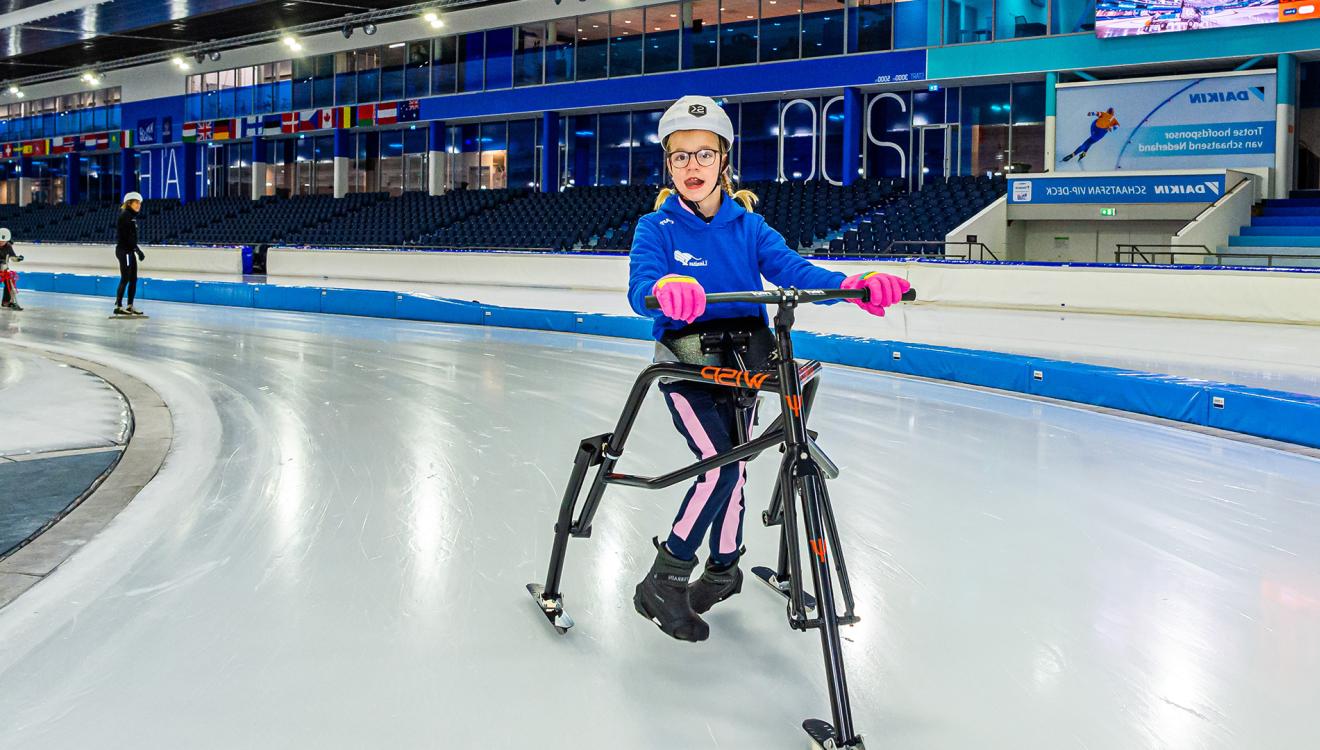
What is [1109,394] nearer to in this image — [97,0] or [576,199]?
[576,199]

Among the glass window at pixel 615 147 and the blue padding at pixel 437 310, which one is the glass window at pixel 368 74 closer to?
the glass window at pixel 615 147

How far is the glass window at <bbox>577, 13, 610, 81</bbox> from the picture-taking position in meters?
29.0

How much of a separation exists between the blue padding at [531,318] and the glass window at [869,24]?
44.3ft

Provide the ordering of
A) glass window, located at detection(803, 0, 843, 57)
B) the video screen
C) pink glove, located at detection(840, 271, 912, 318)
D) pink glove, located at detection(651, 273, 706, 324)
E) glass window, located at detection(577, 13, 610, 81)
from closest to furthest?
pink glove, located at detection(651, 273, 706, 324), pink glove, located at detection(840, 271, 912, 318), the video screen, glass window, located at detection(803, 0, 843, 57), glass window, located at detection(577, 13, 610, 81)

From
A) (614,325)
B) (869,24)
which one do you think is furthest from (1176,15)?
(614,325)

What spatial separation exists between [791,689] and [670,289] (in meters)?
1.06

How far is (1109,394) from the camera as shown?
773cm

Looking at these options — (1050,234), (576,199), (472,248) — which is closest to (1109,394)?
(1050,234)

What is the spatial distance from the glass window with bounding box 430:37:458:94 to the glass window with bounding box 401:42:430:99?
24cm

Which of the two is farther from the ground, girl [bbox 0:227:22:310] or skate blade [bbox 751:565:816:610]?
girl [bbox 0:227:22:310]

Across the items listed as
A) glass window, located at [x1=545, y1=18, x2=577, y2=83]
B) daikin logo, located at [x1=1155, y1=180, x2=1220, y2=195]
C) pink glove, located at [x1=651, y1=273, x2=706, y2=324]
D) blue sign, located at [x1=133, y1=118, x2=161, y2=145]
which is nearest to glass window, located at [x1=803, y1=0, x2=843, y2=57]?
glass window, located at [x1=545, y1=18, x2=577, y2=83]

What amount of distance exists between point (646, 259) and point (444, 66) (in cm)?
3216

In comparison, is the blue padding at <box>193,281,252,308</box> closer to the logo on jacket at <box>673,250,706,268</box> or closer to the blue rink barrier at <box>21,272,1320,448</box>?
the blue rink barrier at <box>21,272,1320,448</box>

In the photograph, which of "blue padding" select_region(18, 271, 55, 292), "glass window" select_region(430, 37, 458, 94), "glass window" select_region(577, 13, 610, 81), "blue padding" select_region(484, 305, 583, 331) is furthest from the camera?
"glass window" select_region(430, 37, 458, 94)
